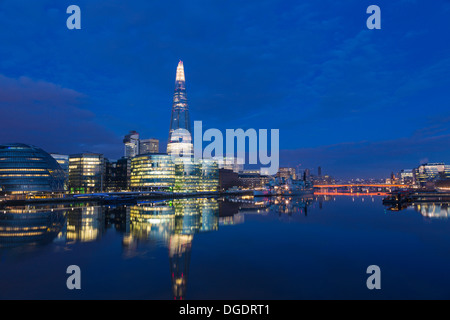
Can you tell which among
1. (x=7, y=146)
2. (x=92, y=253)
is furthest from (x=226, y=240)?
(x=7, y=146)

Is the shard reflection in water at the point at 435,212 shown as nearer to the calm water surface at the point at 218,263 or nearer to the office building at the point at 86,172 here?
the calm water surface at the point at 218,263

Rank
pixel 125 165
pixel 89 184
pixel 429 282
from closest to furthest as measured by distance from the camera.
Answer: pixel 429 282
pixel 89 184
pixel 125 165

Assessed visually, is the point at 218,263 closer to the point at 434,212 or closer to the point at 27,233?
the point at 27,233

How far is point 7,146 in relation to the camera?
10706 centimetres

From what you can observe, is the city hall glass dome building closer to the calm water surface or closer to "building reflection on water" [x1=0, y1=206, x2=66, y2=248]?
"building reflection on water" [x1=0, y1=206, x2=66, y2=248]

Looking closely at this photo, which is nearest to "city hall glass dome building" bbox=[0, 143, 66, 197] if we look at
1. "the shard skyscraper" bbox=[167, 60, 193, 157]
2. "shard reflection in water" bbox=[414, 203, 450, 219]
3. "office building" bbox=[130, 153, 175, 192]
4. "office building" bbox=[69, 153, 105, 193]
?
"office building" bbox=[130, 153, 175, 192]

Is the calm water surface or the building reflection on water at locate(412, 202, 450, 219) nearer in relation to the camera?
the calm water surface

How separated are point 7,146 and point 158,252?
366 ft

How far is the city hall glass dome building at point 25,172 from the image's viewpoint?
326 feet

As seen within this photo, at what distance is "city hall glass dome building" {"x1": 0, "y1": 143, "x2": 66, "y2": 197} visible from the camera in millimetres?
99438

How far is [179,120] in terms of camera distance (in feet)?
612

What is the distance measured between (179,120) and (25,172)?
325 ft

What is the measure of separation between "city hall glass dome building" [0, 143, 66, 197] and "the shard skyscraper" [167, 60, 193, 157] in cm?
8598
